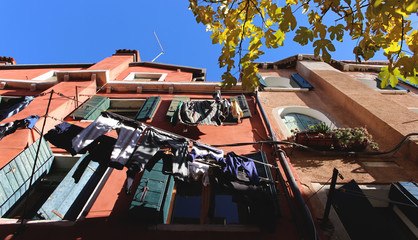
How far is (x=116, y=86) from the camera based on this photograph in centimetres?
1002

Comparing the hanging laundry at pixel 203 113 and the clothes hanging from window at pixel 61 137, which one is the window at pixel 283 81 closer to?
the hanging laundry at pixel 203 113

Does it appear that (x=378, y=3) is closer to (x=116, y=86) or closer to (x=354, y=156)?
(x=354, y=156)

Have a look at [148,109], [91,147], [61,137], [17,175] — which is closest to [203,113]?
[148,109]

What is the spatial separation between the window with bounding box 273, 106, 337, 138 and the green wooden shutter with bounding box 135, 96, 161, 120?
15.8ft

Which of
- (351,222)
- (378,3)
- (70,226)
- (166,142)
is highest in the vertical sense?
(378,3)

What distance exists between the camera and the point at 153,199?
4.42m

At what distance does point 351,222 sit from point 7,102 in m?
13.3

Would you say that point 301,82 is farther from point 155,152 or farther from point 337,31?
point 155,152

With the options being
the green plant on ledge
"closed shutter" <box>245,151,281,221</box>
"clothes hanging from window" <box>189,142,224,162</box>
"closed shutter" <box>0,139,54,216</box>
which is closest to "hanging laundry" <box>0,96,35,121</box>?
"closed shutter" <box>0,139,54,216</box>

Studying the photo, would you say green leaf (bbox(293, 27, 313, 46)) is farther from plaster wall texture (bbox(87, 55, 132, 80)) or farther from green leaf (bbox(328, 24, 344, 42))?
plaster wall texture (bbox(87, 55, 132, 80))

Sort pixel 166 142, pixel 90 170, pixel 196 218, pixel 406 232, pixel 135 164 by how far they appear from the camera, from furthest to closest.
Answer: pixel 90 170
pixel 196 218
pixel 406 232
pixel 166 142
pixel 135 164

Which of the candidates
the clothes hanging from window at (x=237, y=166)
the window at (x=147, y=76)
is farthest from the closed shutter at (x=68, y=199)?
the window at (x=147, y=76)

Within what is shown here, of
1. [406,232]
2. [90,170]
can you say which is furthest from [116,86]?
[406,232]

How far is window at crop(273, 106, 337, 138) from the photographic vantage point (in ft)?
27.1
